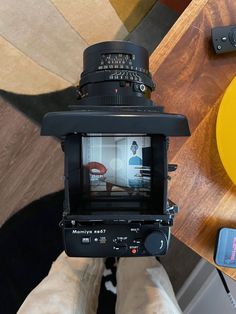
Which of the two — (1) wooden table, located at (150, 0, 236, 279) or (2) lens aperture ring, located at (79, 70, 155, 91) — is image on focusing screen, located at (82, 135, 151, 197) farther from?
(1) wooden table, located at (150, 0, 236, 279)

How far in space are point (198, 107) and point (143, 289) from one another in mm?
428

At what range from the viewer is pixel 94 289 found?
99 cm

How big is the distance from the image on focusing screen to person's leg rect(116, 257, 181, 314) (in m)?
0.27

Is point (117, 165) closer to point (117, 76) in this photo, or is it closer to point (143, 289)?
point (117, 76)

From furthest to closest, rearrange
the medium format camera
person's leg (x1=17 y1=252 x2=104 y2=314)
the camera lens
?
1. person's leg (x1=17 y1=252 x2=104 y2=314)
2. the camera lens
3. the medium format camera

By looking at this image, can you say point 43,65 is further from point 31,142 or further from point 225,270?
point 225,270

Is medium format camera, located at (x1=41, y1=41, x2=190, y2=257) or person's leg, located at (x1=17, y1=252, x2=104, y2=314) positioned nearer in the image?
medium format camera, located at (x1=41, y1=41, x2=190, y2=257)

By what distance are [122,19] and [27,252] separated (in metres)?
0.84

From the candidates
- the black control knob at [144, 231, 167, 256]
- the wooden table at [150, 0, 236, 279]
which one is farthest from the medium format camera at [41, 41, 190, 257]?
the wooden table at [150, 0, 236, 279]

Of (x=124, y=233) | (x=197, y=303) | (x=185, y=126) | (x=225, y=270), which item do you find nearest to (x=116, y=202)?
(x=124, y=233)

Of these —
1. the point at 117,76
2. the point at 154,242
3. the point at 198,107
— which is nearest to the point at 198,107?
the point at 198,107

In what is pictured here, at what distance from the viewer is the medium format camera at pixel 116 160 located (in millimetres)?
623

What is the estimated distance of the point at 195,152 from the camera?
0.93 metres

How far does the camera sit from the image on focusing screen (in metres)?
0.71
